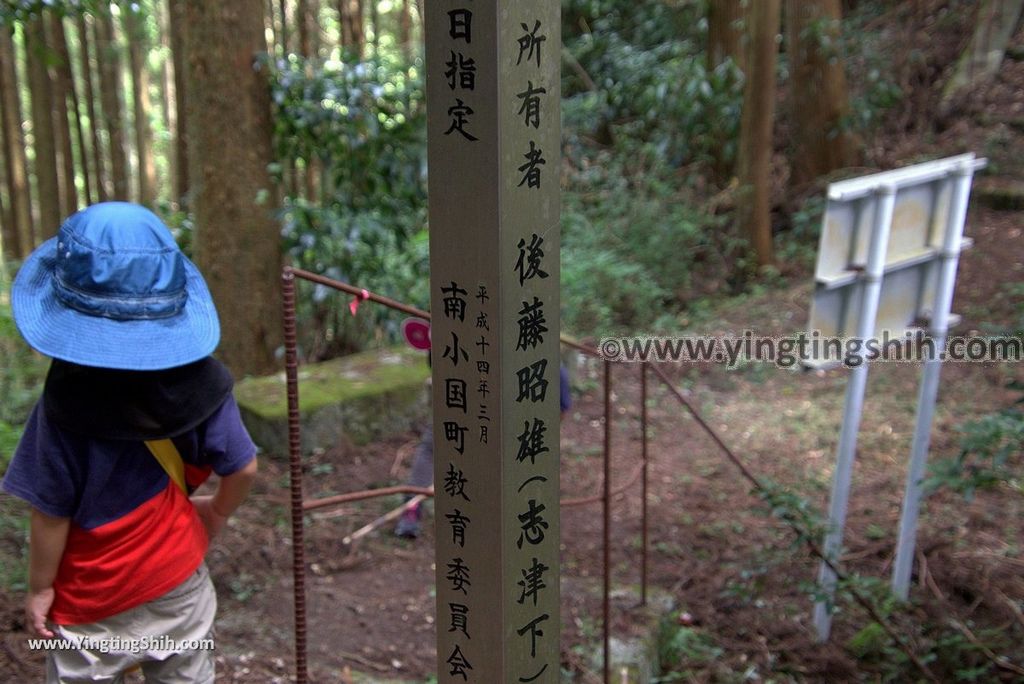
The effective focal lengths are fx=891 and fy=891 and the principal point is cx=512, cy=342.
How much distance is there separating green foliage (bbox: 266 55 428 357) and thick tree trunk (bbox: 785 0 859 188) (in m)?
5.12

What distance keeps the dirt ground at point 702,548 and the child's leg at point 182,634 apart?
0.87 meters

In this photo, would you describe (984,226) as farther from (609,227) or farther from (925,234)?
(925,234)

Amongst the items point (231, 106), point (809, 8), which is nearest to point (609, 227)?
point (809, 8)

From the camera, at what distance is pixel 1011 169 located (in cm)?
878

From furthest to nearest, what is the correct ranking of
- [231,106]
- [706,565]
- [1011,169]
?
[1011,169], [231,106], [706,565]

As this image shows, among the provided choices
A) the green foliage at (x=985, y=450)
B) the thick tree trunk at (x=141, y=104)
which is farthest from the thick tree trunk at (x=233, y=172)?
the thick tree trunk at (x=141, y=104)

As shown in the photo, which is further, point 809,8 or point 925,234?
point 809,8

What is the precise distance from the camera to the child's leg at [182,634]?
2.01 metres

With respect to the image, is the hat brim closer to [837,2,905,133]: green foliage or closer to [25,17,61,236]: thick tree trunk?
[25,17,61,236]: thick tree trunk

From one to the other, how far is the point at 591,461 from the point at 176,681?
3.55 meters

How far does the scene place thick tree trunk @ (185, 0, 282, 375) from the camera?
15.8ft

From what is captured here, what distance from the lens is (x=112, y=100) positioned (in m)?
11.5

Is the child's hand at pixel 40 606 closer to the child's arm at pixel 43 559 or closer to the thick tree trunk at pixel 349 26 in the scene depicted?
the child's arm at pixel 43 559

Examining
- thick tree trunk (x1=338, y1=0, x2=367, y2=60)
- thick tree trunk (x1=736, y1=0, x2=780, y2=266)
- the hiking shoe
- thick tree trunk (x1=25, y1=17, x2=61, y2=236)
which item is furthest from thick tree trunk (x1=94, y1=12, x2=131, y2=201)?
the hiking shoe
